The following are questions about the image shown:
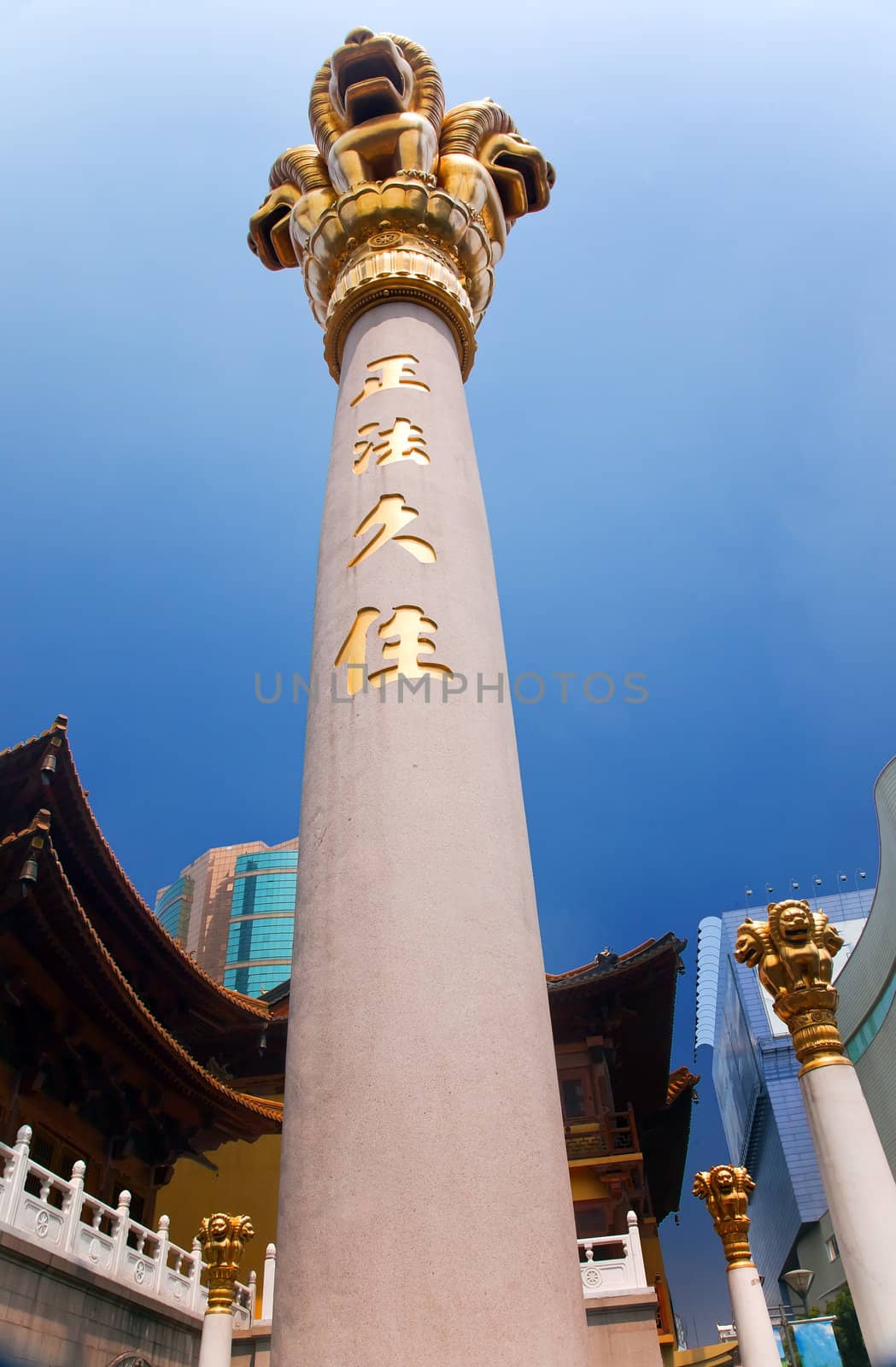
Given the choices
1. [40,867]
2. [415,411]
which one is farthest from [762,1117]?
[415,411]

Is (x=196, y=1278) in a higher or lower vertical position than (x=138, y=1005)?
lower

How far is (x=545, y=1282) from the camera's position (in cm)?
266

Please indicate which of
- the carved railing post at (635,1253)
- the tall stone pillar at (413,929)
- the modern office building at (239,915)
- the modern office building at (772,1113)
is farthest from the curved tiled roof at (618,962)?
the modern office building at (239,915)

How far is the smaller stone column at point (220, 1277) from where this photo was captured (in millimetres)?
8922

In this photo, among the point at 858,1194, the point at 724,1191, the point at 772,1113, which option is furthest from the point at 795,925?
the point at 772,1113

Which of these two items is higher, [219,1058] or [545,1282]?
[219,1058]

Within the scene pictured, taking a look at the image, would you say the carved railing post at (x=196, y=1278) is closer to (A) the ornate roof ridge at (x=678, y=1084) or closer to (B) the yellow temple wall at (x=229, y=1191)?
(B) the yellow temple wall at (x=229, y=1191)

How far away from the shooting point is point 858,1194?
363 centimetres

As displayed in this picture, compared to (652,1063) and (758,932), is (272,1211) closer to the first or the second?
(652,1063)

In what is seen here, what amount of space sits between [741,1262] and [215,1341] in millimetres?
4969

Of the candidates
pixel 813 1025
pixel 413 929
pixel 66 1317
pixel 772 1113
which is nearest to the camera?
pixel 413 929

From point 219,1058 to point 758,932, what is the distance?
17155 mm

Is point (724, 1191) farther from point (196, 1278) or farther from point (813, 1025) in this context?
point (196, 1278)

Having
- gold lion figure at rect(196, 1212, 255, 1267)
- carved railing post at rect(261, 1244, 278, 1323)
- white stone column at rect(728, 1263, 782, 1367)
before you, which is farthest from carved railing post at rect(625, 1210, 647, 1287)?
gold lion figure at rect(196, 1212, 255, 1267)
